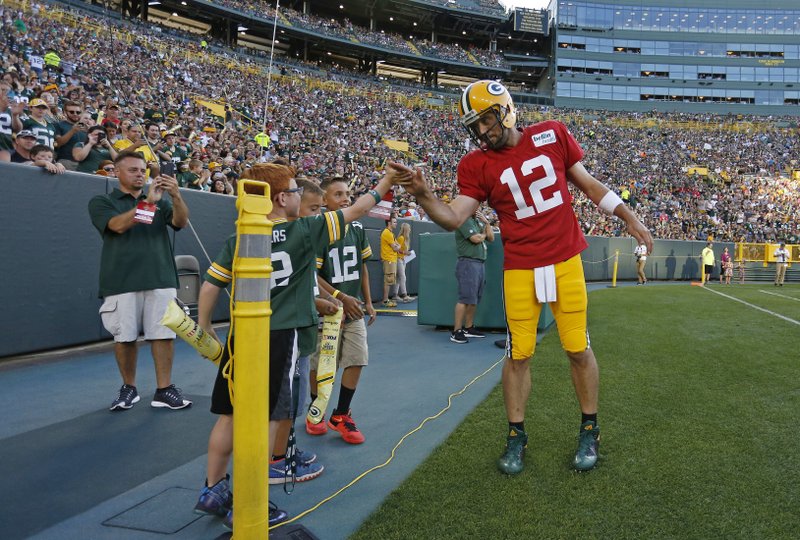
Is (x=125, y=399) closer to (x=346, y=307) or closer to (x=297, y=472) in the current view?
(x=297, y=472)

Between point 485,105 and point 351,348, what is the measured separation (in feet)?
6.53

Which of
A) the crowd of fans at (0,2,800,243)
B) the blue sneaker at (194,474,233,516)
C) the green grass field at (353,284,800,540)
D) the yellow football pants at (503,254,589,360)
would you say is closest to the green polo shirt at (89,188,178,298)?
the crowd of fans at (0,2,800,243)

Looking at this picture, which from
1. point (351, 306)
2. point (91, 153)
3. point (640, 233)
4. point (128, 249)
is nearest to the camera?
point (640, 233)

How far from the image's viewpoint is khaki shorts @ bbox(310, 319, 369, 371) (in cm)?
393

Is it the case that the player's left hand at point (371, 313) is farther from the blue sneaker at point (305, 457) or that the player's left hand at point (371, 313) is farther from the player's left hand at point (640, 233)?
the player's left hand at point (640, 233)

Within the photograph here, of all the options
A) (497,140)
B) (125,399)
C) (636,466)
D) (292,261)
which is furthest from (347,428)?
(497,140)

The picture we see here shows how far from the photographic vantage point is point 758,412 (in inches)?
158

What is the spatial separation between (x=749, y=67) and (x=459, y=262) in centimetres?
7180

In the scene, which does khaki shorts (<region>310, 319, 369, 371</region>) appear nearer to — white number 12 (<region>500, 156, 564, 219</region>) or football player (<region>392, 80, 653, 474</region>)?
football player (<region>392, 80, 653, 474</region>)

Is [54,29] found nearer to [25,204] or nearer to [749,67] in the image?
[25,204]

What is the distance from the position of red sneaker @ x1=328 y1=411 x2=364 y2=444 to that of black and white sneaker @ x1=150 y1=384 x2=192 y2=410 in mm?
1404

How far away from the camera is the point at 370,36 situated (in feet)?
156

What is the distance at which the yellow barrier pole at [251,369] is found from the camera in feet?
5.56

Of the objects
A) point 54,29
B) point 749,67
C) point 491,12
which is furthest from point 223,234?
point 749,67
